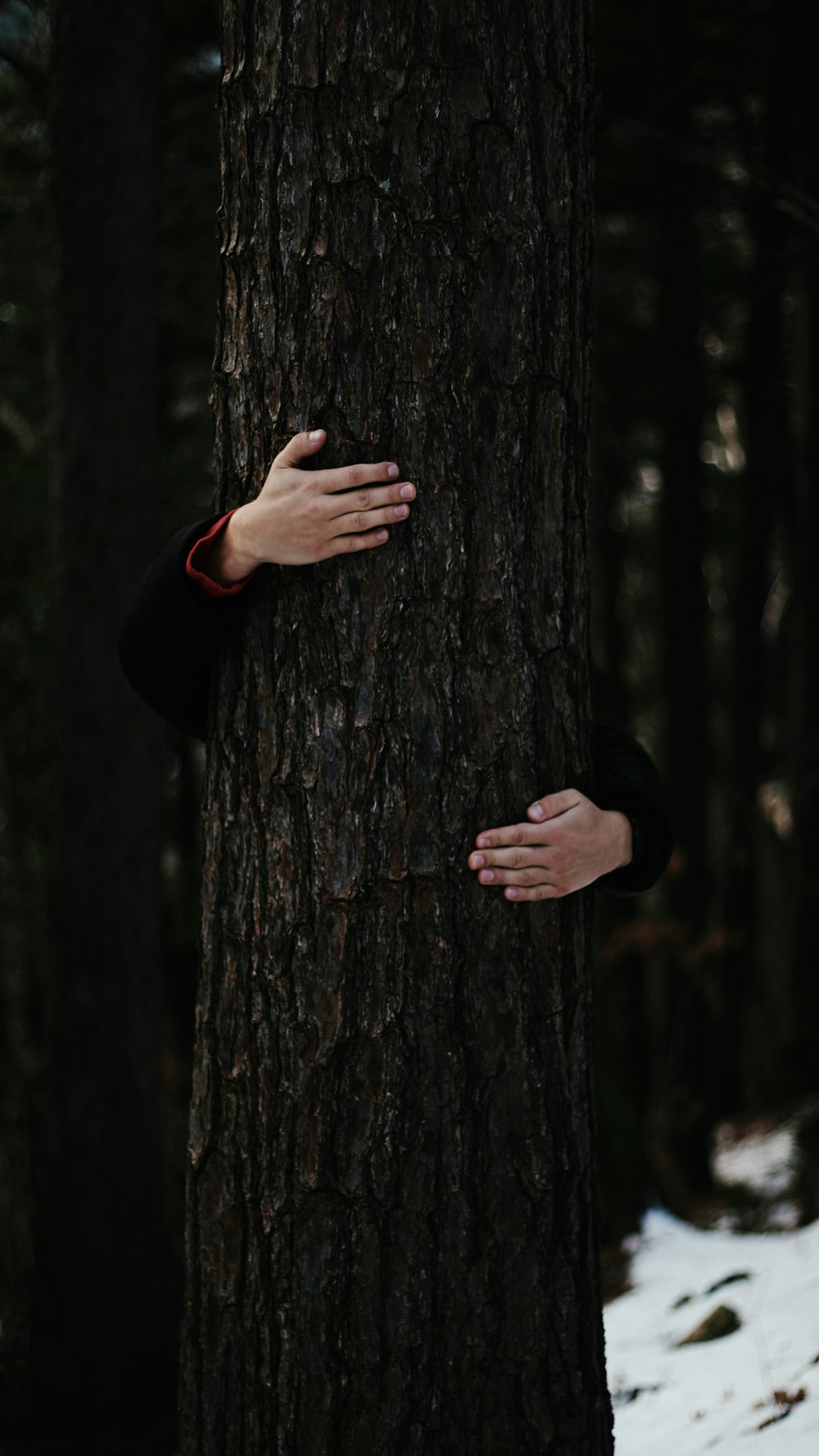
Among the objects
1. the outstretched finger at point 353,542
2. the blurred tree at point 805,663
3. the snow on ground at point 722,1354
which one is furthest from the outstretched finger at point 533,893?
the blurred tree at point 805,663

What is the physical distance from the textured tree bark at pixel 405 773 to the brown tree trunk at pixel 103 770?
3261 millimetres

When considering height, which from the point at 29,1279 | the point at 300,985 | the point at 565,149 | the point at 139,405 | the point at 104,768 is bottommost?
the point at 29,1279

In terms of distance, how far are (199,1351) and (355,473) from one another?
1.53 m

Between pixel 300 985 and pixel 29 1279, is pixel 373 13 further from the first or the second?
pixel 29 1279

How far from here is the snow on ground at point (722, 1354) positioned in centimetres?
283

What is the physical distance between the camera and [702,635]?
7398 mm

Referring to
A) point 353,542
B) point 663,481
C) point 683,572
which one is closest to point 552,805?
point 353,542

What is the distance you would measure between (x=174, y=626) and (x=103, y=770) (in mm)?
3206

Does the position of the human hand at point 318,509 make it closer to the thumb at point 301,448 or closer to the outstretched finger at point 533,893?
the thumb at point 301,448

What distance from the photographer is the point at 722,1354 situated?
3.43 m

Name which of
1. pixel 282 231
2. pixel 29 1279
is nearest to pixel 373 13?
pixel 282 231

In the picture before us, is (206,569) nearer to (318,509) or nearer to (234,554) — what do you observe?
(234,554)

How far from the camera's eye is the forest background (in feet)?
20.9

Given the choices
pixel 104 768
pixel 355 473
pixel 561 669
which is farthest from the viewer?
pixel 104 768
